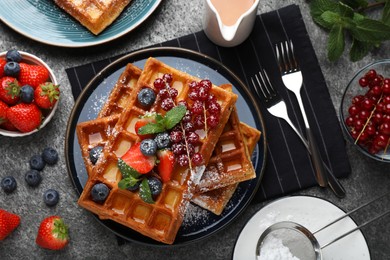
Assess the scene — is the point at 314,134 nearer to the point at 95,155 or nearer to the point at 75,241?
the point at 95,155

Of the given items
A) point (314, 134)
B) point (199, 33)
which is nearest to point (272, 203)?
point (314, 134)

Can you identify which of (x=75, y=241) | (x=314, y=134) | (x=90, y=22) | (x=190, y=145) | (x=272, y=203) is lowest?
(x=75, y=241)

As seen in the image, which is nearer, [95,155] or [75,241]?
[95,155]

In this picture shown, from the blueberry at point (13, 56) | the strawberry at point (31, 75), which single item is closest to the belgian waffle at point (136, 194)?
the strawberry at point (31, 75)

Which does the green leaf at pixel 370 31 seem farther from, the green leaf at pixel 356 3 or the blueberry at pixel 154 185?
the blueberry at pixel 154 185

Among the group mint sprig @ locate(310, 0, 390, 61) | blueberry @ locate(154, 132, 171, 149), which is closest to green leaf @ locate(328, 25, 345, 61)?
mint sprig @ locate(310, 0, 390, 61)

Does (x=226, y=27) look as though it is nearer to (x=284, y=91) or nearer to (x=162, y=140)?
(x=284, y=91)
